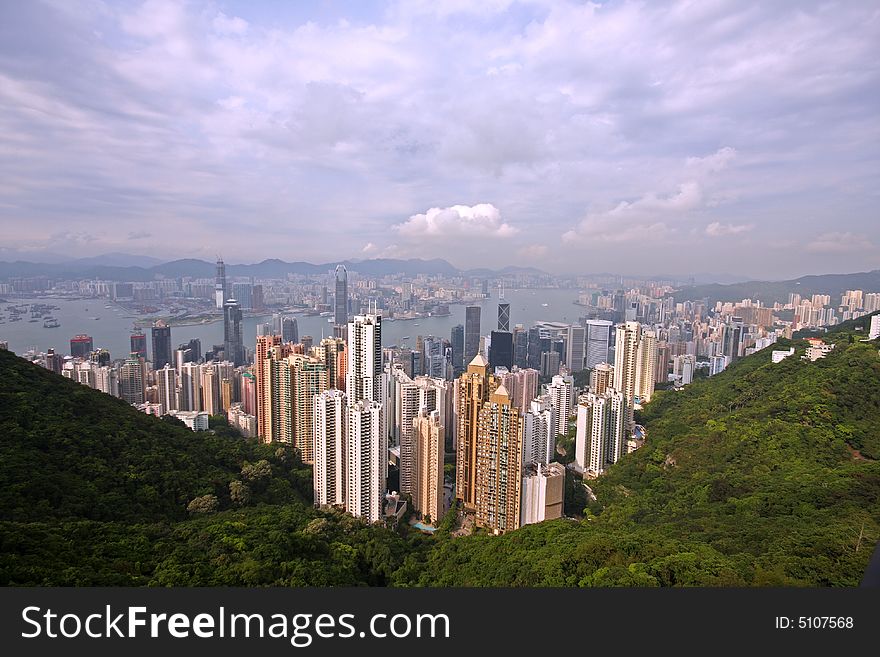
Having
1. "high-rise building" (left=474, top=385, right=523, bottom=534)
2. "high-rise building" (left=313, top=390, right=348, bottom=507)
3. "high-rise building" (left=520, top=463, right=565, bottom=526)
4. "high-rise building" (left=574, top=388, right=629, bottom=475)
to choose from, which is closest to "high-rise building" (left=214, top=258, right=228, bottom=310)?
"high-rise building" (left=313, top=390, right=348, bottom=507)

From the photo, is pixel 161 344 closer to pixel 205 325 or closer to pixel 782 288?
pixel 205 325

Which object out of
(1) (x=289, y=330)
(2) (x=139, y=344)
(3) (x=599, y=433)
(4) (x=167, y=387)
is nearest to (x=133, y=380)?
(4) (x=167, y=387)

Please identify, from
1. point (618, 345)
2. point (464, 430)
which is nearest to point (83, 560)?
point (464, 430)

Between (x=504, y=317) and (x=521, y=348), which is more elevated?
(x=504, y=317)

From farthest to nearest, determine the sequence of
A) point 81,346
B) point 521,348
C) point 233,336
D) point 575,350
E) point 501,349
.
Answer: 1. point 575,350
2. point 521,348
3. point 233,336
4. point 501,349
5. point 81,346

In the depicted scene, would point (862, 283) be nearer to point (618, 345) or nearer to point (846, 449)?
point (846, 449)

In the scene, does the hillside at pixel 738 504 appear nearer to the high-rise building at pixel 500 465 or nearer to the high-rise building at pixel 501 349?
the high-rise building at pixel 500 465
